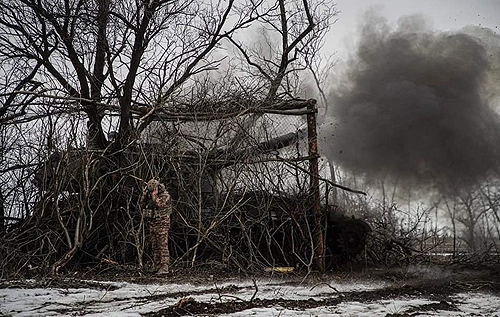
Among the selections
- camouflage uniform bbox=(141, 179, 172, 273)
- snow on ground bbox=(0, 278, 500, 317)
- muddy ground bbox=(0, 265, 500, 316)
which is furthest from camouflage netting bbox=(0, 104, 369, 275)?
snow on ground bbox=(0, 278, 500, 317)

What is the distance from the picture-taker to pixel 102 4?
436 inches

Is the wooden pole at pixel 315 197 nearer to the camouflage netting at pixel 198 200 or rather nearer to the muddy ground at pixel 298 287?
the camouflage netting at pixel 198 200

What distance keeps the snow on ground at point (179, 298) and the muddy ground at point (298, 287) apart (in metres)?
0.02

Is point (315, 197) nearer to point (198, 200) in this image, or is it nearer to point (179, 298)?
point (198, 200)

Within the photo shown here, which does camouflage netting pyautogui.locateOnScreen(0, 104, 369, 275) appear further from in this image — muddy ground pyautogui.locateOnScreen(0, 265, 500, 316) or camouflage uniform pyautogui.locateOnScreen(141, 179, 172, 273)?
camouflage uniform pyautogui.locateOnScreen(141, 179, 172, 273)

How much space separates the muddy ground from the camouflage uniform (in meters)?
0.36

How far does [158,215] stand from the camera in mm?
9047

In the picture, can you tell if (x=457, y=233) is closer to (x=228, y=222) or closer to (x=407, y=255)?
(x=407, y=255)

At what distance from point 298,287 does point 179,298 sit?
2371mm

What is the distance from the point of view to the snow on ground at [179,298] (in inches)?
237

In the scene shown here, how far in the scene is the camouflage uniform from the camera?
29.5 feet

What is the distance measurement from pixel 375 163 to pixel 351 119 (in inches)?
55.3

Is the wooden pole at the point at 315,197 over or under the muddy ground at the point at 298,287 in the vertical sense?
over

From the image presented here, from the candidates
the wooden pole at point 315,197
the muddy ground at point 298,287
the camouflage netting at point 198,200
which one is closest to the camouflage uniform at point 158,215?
the muddy ground at point 298,287
